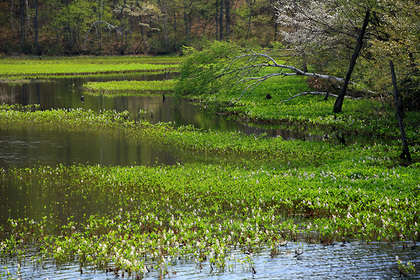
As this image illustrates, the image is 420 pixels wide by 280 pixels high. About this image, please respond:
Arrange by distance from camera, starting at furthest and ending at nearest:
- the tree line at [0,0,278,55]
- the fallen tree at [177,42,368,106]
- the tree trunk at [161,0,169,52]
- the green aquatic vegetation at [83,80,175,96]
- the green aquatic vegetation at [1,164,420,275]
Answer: the tree trunk at [161,0,169,52]
the tree line at [0,0,278,55]
the green aquatic vegetation at [83,80,175,96]
the fallen tree at [177,42,368,106]
the green aquatic vegetation at [1,164,420,275]

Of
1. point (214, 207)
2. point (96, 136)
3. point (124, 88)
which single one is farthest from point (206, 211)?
point (124, 88)

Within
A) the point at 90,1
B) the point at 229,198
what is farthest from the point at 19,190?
the point at 90,1

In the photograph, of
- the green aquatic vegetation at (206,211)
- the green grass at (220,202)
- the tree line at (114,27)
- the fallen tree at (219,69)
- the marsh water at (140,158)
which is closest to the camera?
the marsh water at (140,158)

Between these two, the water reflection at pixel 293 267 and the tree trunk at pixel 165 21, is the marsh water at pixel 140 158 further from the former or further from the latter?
the tree trunk at pixel 165 21

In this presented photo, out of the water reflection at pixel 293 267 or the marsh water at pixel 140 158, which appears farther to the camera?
the marsh water at pixel 140 158

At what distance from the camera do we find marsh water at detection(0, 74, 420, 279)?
9.11 m

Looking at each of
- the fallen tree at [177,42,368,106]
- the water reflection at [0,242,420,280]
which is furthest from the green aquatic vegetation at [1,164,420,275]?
the fallen tree at [177,42,368,106]

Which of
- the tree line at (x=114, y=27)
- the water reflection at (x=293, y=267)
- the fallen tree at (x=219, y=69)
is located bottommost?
the water reflection at (x=293, y=267)

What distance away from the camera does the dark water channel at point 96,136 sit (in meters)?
19.7

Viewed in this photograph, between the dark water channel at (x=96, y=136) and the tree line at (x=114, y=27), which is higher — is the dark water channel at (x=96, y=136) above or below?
below

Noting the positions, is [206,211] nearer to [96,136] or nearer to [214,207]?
[214,207]

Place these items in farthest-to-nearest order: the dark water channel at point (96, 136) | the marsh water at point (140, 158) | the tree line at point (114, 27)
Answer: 1. the tree line at point (114, 27)
2. the dark water channel at point (96, 136)
3. the marsh water at point (140, 158)

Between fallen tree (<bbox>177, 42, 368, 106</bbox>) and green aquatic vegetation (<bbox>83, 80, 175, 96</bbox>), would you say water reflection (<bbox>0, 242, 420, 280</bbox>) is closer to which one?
fallen tree (<bbox>177, 42, 368, 106</bbox>)

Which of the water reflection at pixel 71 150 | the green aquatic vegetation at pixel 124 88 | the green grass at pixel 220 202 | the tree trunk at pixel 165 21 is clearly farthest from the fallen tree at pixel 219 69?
the tree trunk at pixel 165 21
